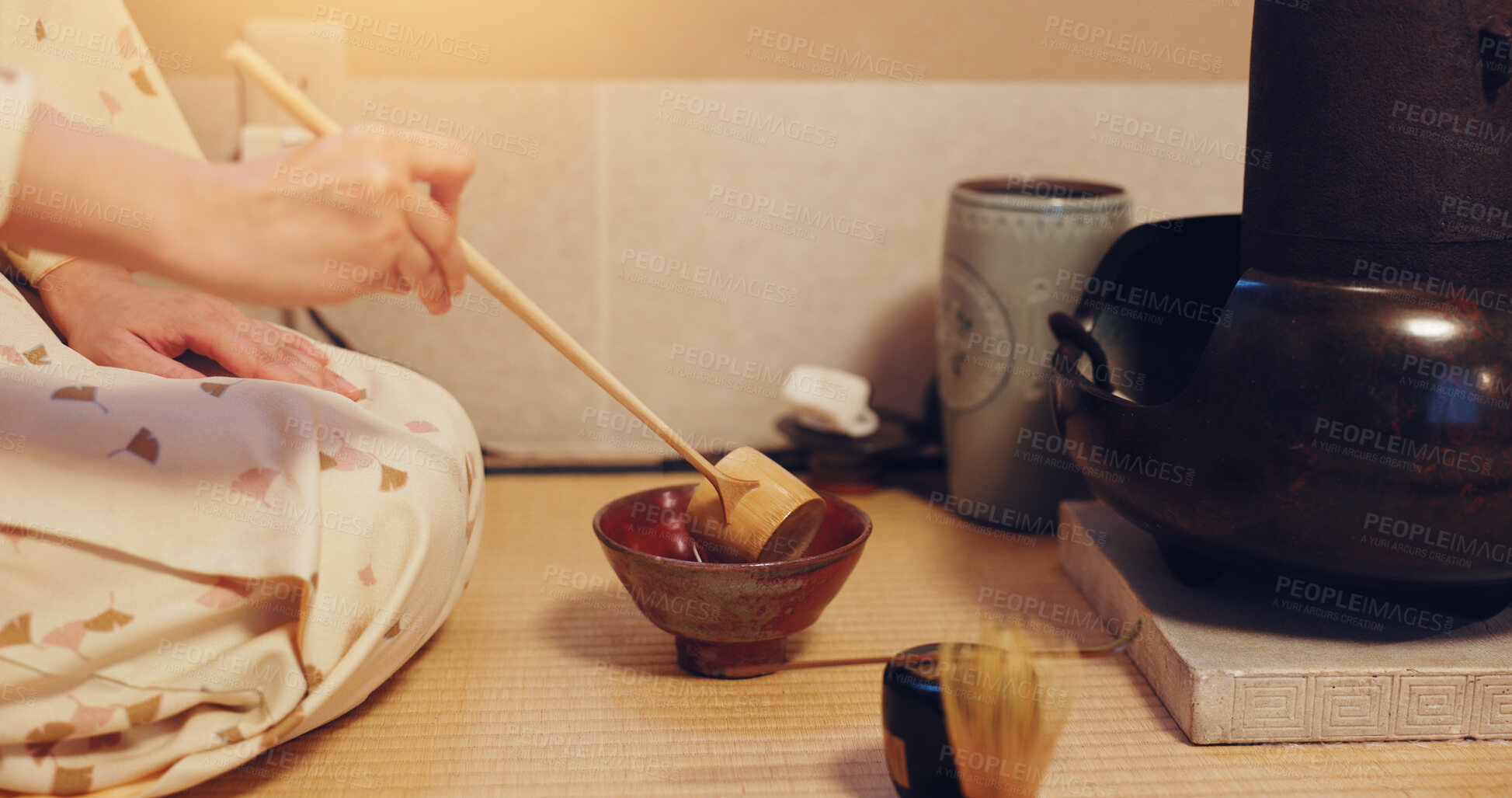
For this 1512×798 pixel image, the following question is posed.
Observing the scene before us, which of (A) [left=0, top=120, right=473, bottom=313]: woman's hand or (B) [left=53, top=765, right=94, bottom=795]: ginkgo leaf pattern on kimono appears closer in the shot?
(A) [left=0, top=120, right=473, bottom=313]: woman's hand

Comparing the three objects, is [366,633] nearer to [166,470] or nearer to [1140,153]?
[166,470]

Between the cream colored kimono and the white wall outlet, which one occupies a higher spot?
the white wall outlet

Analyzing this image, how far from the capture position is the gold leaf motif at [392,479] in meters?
0.96

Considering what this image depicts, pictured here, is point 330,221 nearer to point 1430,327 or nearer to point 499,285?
point 499,285

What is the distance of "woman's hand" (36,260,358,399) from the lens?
1.07m

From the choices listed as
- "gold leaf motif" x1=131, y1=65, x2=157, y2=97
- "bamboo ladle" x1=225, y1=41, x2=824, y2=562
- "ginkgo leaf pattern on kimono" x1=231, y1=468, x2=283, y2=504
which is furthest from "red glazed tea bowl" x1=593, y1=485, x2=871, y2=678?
"gold leaf motif" x1=131, y1=65, x2=157, y2=97

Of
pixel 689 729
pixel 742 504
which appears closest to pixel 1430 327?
pixel 742 504

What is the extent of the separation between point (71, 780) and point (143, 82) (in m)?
0.78

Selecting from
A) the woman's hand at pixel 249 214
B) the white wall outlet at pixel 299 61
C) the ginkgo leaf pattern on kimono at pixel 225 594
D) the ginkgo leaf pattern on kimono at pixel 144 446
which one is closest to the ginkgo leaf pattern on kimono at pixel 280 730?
the ginkgo leaf pattern on kimono at pixel 225 594

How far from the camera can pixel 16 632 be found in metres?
0.81

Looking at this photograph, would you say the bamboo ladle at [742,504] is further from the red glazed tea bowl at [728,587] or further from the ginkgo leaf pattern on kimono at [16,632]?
the ginkgo leaf pattern on kimono at [16,632]

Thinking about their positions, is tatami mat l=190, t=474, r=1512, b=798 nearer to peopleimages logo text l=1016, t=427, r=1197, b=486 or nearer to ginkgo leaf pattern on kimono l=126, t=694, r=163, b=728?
ginkgo leaf pattern on kimono l=126, t=694, r=163, b=728

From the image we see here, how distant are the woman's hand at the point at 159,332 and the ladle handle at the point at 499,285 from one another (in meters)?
0.29

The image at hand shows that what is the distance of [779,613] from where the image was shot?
1012mm
